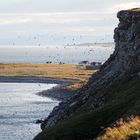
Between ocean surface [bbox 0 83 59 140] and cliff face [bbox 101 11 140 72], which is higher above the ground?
cliff face [bbox 101 11 140 72]

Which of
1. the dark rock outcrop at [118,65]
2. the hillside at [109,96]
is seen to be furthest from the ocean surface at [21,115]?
the hillside at [109,96]

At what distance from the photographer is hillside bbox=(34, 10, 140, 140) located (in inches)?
1795

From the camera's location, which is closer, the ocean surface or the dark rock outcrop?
the dark rock outcrop

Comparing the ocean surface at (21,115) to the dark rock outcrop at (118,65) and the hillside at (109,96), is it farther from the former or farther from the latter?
the hillside at (109,96)

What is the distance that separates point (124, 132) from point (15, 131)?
95868 mm

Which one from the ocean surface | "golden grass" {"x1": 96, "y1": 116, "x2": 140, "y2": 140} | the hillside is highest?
"golden grass" {"x1": 96, "y1": 116, "x2": 140, "y2": 140}

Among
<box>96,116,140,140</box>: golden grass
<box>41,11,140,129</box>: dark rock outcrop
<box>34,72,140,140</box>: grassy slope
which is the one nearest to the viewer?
<box>96,116,140,140</box>: golden grass

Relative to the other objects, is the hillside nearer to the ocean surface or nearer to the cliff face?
the cliff face

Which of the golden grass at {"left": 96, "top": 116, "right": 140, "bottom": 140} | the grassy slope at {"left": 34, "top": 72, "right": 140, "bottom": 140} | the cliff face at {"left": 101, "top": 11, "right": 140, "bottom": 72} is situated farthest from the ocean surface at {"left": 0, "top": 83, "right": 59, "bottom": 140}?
the golden grass at {"left": 96, "top": 116, "right": 140, "bottom": 140}

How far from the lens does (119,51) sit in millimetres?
88562

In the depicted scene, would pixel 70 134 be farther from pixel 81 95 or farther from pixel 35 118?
pixel 35 118

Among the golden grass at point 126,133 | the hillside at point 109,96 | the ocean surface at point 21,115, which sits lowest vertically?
the ocean surface at point 21,115

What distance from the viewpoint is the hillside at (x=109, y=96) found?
150 ft

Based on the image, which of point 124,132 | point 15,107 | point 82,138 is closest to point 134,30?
point 82,138
